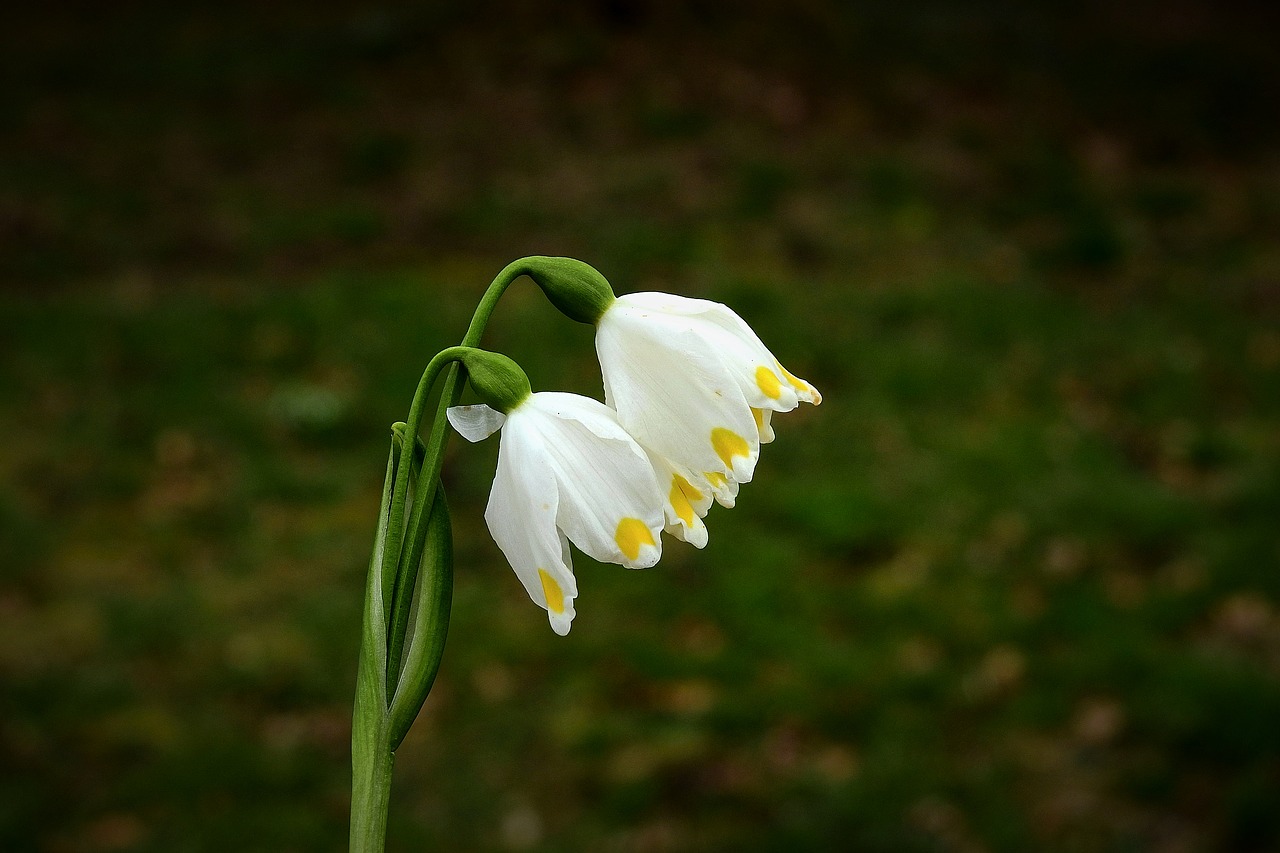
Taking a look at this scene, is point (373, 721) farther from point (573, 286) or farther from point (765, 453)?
point (765, 453)

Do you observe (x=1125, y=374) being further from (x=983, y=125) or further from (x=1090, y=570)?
(x=983, y=125)

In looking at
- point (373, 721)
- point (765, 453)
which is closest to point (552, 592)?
point (373, 721)

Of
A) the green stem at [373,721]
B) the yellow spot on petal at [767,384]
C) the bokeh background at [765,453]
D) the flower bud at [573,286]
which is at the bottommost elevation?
the green stem at [373,721]

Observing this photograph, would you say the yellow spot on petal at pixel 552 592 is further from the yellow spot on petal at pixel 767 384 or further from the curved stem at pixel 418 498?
the yellow spot on petal at pixel 767 384

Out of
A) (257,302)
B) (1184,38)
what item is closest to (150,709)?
(257,302)

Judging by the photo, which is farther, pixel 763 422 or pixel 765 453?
pixel 765 453

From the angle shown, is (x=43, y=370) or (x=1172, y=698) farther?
(x=43, y=370)

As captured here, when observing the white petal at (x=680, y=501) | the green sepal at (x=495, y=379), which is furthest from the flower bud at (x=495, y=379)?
the white petal at (x=680, y=501)

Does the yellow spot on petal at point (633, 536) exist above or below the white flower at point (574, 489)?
below
